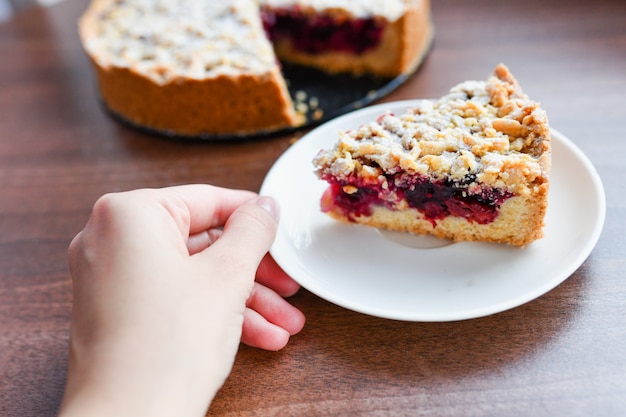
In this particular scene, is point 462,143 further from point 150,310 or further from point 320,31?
point 320,31

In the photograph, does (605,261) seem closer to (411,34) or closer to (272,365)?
(272,365)

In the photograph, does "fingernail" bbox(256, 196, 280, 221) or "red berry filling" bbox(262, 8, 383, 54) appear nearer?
"fingernail" bbox(256, 196, 280, 221)

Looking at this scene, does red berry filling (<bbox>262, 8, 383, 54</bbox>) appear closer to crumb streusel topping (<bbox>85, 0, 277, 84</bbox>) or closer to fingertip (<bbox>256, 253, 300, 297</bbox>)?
crumb streusel topping (<bbox>85, 0, 277, 84</bbox>)

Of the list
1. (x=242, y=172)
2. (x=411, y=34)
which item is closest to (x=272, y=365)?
(x=242, y=172)

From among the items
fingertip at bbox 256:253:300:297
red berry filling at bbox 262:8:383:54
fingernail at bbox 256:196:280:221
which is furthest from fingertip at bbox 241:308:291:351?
red berry filling at bbox 262:8:383:54

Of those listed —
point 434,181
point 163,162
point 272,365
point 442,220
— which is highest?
point 434,181

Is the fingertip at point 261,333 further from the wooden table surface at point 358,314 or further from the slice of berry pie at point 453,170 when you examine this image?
the slice of berry pie at point 453,170

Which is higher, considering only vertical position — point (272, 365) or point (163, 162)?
point (272, 365)

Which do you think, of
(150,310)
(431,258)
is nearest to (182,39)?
(431,258)
